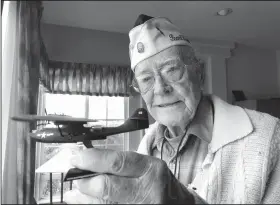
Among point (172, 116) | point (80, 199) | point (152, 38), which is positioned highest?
point (152, 38)

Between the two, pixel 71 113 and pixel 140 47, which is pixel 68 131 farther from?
pixel 140 47

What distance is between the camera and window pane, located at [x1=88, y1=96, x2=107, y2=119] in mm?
299

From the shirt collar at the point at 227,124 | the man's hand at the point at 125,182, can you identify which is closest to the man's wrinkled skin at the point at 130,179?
the man's hand at the point at 125,182

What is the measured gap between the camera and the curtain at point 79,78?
11.4 inches

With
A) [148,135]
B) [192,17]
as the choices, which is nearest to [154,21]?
[192,17]

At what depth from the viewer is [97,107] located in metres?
0.30

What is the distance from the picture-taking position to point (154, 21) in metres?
0.32

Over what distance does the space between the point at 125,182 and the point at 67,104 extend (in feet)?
0.40

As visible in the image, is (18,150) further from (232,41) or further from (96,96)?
(232,41)

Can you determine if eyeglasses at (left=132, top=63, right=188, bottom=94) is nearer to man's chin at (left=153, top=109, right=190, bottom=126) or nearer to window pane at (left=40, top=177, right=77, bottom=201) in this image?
man's chin at (left=153, top=109, right=190, bottom=126)

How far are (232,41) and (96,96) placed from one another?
0.20 meters

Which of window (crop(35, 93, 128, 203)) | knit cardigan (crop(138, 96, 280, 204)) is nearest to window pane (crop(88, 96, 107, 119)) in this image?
window (crop(35, 93, 128, 203))

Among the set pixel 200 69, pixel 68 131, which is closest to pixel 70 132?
pixel 68 131

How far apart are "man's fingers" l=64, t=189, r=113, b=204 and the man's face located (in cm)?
15
